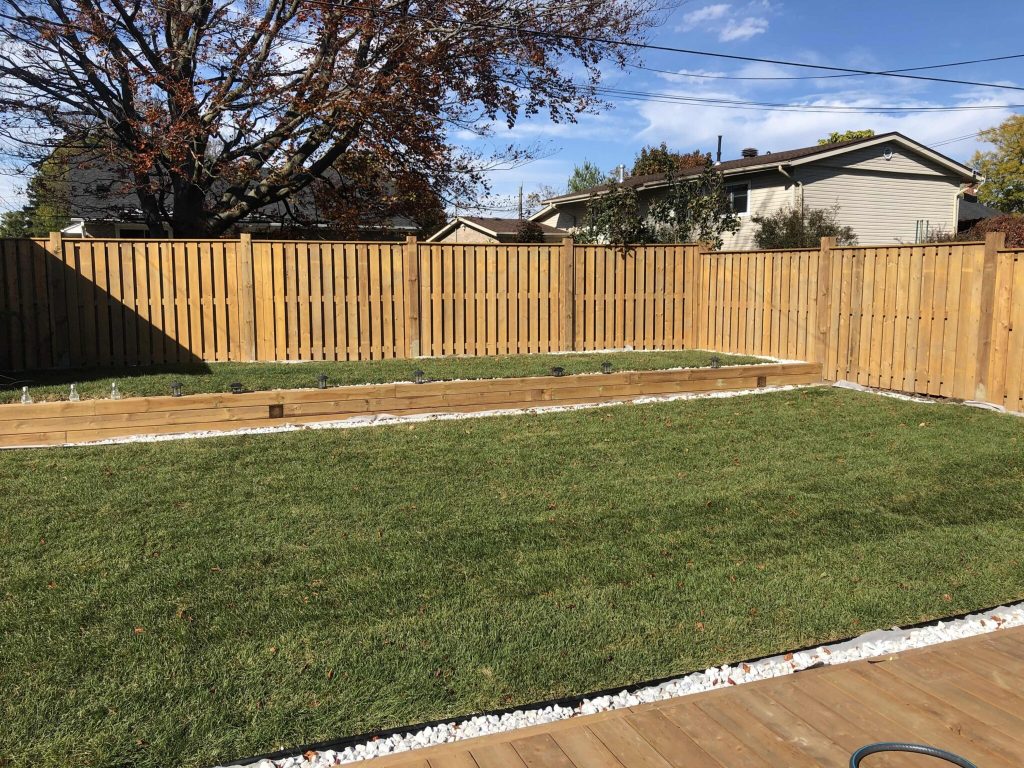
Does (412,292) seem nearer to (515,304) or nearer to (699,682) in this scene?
(515,304)

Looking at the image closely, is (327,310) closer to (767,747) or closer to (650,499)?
(650,499)

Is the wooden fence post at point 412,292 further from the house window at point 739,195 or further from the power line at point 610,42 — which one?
the house window at point 739,195

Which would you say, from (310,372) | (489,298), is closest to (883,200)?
Answer: (489,298)

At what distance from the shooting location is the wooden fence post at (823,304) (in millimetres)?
10320

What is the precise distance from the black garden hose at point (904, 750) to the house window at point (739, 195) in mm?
21490

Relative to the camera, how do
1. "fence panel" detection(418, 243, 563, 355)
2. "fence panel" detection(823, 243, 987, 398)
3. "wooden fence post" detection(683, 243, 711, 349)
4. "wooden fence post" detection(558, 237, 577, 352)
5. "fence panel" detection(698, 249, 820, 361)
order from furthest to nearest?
"wooden fence post" detection(683, 243, 711, 349), "wooden fence post" detection(558, 237, 577, 352), "fence panel" detection(418, 243, 563, 355), "fence panel" detection(698, 249, 820, 361), "fence panel" detection(823, 243, 987, 398)

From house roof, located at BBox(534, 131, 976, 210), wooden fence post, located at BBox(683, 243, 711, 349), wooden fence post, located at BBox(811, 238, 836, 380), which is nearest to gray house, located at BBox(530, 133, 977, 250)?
house roof, located at BBox(534, 131, 976, 210)

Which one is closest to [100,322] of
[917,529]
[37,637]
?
[37,637]

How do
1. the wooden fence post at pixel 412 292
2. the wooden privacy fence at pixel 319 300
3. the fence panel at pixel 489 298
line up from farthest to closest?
the fence panel at pixel 489 298 < the wooden fence post at pixel 412 292 < the wooden privacy fence at pixel 319 300

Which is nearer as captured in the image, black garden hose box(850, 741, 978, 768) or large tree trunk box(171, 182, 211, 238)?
black garden hose box(850, 741, 978, 768)

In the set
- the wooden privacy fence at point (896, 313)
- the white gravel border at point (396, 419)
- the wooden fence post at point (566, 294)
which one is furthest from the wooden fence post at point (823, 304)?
the wooden fence post at point (566, 294)

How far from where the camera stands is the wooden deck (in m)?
2.61

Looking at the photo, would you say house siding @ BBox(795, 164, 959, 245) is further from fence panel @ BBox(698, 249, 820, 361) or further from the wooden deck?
the wooden deck

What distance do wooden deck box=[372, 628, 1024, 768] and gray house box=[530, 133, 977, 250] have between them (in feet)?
61.3
